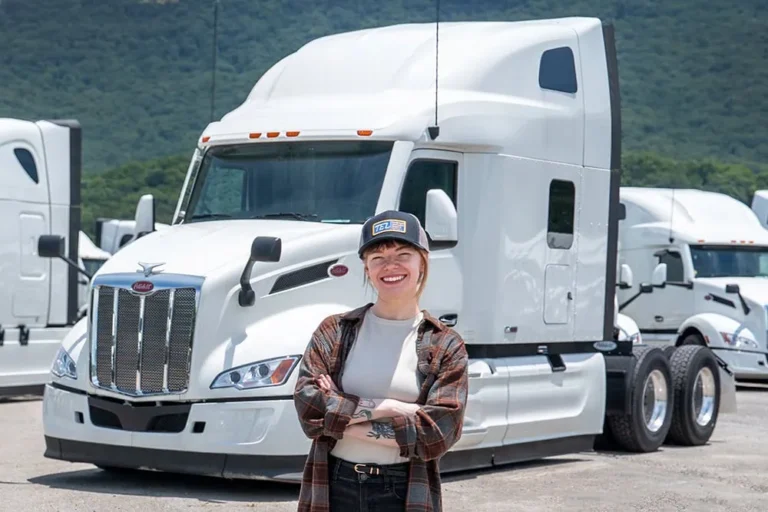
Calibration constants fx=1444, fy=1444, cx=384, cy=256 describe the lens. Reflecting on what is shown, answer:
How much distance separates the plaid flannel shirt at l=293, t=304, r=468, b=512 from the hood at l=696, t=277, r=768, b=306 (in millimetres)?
18416

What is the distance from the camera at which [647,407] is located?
44.8 ft

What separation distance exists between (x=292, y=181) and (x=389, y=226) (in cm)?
629

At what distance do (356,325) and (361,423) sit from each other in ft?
1.23

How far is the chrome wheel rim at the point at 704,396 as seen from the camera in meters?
14.4

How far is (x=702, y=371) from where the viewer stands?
47.7 feet

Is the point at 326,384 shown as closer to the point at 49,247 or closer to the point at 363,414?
the point at 363,414

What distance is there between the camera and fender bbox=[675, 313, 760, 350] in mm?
22453

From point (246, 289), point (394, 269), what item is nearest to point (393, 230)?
point (394, 269)

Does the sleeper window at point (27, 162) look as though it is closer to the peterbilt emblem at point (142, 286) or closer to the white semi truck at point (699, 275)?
the peterbilt emblem at point (142, 286)

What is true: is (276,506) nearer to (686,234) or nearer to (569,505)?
(569,505)

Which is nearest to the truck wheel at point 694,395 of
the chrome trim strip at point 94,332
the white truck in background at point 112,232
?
the chrome trim strip at point 94,332

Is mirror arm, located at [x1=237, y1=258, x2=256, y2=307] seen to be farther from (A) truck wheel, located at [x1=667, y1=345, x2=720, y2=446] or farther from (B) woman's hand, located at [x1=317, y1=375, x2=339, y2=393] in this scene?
(A) truck wheel, located at [x1=667, y1=345, x2=720, y2=446]

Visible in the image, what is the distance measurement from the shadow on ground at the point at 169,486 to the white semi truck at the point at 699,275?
12333mm

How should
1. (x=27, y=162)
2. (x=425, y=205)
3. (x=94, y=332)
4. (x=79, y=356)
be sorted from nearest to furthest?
1. (x=94, y=332)
2. (x=79, y=356)
3. (x=425, y=205)
4. (x=27, y=162)
